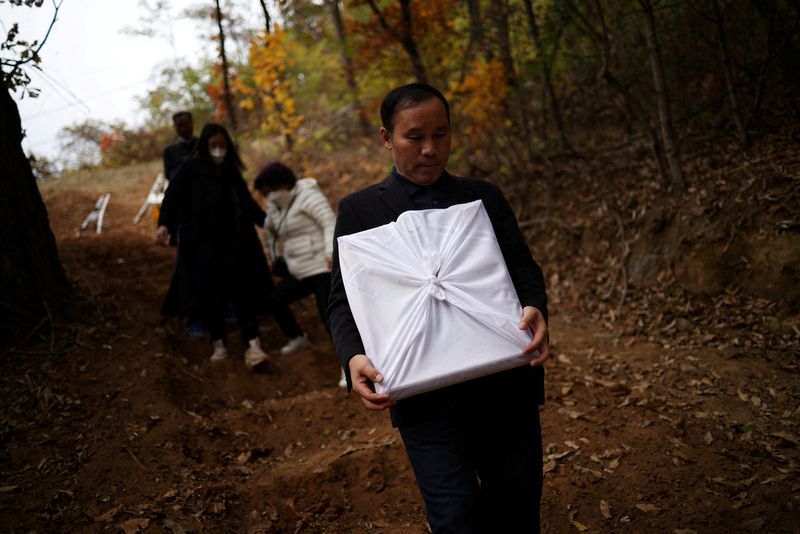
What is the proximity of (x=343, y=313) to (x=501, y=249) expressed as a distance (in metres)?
0.66

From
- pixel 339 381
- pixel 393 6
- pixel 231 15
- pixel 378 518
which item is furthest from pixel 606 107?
pixel 231 15

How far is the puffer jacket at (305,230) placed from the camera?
5113mm

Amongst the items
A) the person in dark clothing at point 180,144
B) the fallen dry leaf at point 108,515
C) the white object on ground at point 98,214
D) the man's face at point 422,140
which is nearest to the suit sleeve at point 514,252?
the man's face at point 422,140

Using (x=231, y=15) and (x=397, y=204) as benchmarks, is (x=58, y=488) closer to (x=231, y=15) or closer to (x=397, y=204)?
(x=397, y=204)

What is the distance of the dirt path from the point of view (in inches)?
117

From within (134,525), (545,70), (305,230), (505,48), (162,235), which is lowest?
(134,525)

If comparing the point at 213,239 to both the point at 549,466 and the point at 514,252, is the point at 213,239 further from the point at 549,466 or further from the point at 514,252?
the point at 514,252

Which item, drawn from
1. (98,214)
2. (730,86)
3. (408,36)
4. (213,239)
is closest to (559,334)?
(730,86)

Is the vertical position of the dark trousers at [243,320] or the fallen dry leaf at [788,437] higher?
the dark trousers at [243,320]

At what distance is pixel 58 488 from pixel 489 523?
8.84 feet

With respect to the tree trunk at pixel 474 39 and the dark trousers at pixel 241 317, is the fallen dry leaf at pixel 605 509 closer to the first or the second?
the dark trousers at pixel 241 317

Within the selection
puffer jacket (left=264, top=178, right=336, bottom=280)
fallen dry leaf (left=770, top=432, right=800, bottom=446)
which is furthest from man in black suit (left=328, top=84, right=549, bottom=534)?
puffer jacket (left=264, top=178, right=336, bottom=280)

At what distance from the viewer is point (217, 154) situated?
5.31 metres

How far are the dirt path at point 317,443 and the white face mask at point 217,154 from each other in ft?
5.80
